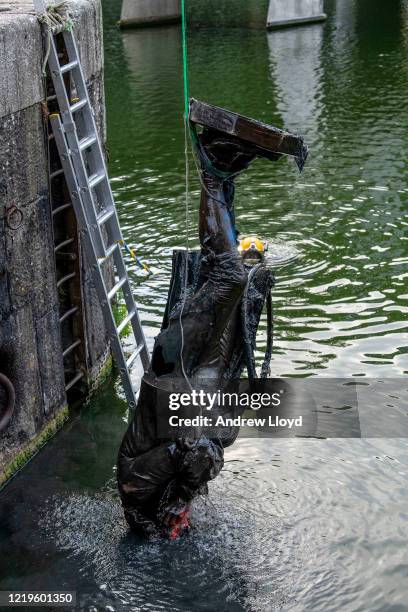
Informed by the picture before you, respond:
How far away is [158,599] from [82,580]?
2.09 feet

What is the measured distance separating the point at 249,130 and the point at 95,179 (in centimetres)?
306

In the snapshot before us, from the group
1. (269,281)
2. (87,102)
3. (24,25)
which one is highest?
(24,25)

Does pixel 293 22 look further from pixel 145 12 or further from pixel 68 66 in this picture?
pixel 68 66

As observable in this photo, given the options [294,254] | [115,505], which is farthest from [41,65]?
[294,254]

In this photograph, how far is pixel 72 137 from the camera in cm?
916

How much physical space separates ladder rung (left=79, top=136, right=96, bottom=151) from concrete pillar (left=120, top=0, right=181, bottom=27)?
28.5m

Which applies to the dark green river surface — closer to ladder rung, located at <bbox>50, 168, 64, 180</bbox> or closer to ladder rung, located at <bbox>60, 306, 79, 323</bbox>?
ladder rung, located at <bbox>60, 306, 79, 323</bbox>

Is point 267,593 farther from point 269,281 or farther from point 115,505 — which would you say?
point 269,281

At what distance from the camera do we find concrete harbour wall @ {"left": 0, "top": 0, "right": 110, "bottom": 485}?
8484mm

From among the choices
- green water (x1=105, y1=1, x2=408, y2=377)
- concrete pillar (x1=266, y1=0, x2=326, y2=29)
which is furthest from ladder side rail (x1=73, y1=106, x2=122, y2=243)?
concrete pillar (x1=266, y1=0, x2=326, y2=29)

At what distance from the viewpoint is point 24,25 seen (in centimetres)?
859

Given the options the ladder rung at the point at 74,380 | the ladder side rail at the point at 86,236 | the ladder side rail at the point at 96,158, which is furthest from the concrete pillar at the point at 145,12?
the ladder side rail at the point at 86,236

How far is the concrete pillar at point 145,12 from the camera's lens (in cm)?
3662

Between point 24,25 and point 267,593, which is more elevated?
point 24,25
